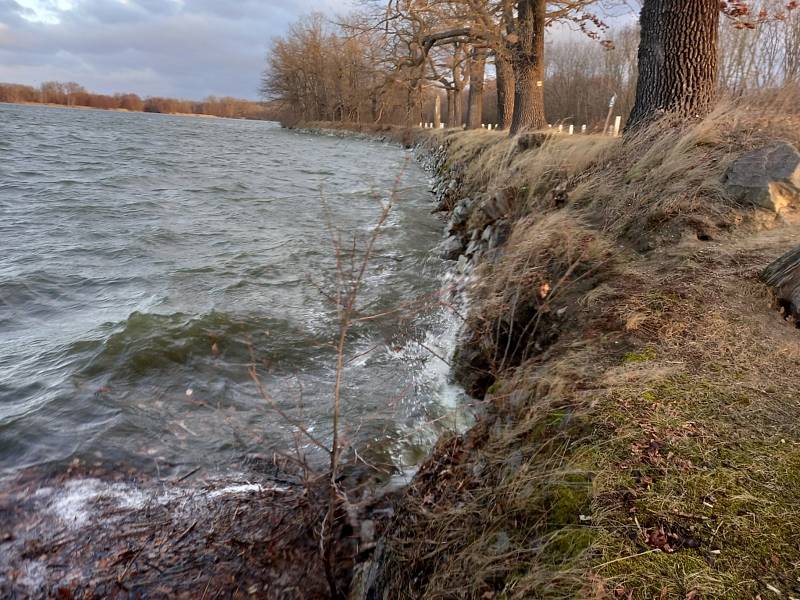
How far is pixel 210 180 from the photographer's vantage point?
1476cm

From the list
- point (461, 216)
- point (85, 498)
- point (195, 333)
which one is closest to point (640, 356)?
point (85, 498)

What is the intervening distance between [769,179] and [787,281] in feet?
5.55

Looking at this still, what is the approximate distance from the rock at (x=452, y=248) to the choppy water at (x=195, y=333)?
24 centimetres

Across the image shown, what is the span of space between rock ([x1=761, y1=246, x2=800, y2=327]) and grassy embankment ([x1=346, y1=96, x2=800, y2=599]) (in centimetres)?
9

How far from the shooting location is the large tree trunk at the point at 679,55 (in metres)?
5.42

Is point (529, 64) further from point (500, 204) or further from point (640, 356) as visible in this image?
point (640, 356)

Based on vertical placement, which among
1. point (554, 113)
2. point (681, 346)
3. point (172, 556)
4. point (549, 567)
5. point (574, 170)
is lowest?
point (172, 556)

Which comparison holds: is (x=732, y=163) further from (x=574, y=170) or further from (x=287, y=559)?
(x=287, y=559)

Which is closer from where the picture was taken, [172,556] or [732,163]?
[172,556]

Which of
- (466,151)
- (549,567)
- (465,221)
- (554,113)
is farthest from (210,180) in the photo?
(554,113)

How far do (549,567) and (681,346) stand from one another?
1770 mm

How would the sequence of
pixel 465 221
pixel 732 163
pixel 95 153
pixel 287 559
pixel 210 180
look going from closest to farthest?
pixel 287 559
pixel 732 163
pixel 465 221
pixel 210 180
pixel 95 153

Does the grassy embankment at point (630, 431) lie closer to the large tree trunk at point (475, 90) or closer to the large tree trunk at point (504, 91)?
the large tree trunk at point (504, 91)

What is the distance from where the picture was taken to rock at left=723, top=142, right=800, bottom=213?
162 inches
